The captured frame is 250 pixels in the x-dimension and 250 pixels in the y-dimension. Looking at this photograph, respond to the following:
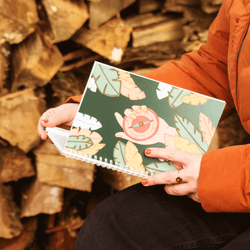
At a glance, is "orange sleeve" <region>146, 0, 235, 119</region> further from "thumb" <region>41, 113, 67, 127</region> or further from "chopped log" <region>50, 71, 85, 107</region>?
"chopped log" <region>50, 71, 85, 107</region>

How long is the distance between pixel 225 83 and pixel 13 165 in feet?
3.28

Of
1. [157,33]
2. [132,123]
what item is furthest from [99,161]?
[157,33]

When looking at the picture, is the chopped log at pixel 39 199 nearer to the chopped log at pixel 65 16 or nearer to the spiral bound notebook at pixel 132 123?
the spiral bound notebook at pixel 132 123

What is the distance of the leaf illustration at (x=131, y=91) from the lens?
2.01 ft

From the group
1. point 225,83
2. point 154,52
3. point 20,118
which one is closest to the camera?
point 225,83

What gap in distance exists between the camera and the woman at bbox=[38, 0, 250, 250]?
491 mm

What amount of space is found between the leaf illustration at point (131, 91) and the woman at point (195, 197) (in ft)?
0.44

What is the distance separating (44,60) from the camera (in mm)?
964

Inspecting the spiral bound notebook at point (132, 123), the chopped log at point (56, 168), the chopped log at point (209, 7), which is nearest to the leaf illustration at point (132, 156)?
the spiral bound notebook at point (132, 123)

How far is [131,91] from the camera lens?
0.62 m

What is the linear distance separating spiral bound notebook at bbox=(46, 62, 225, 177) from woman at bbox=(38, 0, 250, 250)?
0.15ft

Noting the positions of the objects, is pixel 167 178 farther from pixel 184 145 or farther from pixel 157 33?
pixel 157 33

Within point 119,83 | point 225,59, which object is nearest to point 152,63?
point 225,59

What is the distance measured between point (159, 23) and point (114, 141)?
90 cm
